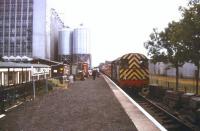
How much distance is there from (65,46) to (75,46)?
2.56m

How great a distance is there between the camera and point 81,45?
98938 millimetres

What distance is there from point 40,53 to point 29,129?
70.1 m

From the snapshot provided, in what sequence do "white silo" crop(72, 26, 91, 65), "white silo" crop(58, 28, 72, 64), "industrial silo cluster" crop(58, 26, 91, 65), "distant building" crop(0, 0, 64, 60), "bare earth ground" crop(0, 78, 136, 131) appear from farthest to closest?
"white silo" crop(58, 28, 72, 64) → "industrial silo cluster" crop(58, 26, 91, 65) → "white silo" crop(72, 26, 91, 65) → "distant building" crop(0, 0, 64, 60) → "bare earth ground" crop(0, 78, 136, 131)

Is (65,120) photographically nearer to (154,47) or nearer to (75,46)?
(154,47)

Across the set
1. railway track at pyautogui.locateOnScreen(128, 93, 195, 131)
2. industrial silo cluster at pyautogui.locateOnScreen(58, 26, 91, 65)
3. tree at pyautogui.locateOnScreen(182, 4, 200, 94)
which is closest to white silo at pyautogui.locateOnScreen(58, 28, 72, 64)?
industrial silo cluster at pyautogui.locateOnScreen(58, 26, 91, 65)

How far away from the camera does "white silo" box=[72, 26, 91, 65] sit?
98.4 meters

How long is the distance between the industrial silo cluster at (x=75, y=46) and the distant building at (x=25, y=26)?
17.0 metres

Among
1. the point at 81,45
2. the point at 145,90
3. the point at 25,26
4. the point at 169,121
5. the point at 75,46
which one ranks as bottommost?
the point at 169,121

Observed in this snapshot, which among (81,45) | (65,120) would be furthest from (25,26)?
(65,120)

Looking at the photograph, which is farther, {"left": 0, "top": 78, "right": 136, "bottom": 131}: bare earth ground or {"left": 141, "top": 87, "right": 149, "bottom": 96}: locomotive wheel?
{"left": 141, "top": 87, "right": 149, "bottom": 96}: locomotive wheel

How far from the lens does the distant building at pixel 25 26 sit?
7962 centimetres

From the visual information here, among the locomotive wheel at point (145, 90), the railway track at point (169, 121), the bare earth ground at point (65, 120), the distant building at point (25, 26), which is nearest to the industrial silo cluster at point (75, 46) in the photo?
the distant building at point (25, 26)

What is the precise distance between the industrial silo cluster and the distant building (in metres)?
17.0

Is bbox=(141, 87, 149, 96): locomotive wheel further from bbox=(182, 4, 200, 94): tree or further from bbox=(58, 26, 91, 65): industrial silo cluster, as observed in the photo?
bbox=(58, 26, 91, 65): industrial silo cluster
